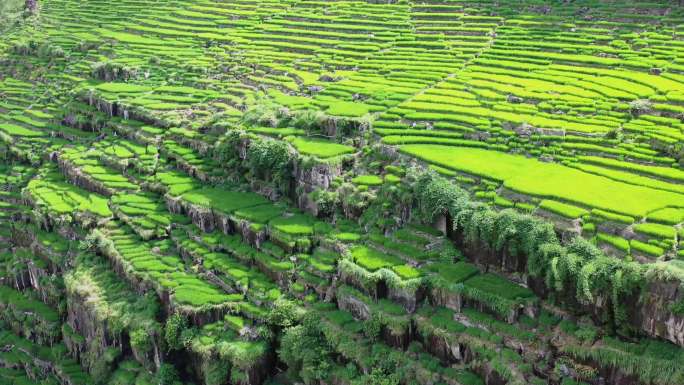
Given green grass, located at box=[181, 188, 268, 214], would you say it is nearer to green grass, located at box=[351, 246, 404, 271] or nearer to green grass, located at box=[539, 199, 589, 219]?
green grass, located at box=[351, 246, 404, 271]

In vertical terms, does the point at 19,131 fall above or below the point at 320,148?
below

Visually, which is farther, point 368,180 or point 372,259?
point 368,180

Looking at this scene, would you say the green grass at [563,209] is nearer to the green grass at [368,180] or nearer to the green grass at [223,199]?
the green grass at [368,180]

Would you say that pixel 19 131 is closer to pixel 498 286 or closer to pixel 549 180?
pixel 549 180

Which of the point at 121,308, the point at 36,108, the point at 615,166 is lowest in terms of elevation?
the point at 121,308

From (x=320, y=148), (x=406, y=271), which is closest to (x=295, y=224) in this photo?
(x=320, y=148)

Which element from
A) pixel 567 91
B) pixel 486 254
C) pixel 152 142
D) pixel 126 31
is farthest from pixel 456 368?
pixel 126 31

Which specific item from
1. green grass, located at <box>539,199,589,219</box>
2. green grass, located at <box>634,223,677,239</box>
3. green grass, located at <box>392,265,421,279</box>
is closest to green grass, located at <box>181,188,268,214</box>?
green grass, located at <box>392,265,421,279</box>

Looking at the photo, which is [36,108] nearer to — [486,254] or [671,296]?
[486,254]
